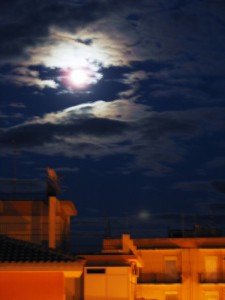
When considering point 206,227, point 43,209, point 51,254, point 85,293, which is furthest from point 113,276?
point 206,227

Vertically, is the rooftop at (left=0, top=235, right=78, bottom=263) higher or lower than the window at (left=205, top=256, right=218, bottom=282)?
lower

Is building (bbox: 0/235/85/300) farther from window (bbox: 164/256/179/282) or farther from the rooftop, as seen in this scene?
window (bbox: 164/256/179/282)

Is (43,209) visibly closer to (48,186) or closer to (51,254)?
(48,186)

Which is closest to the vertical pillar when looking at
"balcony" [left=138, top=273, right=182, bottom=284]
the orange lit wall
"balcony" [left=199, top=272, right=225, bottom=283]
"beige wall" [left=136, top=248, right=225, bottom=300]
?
the orange lit wall

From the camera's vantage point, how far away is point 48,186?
40.2 m

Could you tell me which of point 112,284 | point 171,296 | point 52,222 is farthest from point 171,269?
point 52,222

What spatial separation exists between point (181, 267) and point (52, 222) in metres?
22.8

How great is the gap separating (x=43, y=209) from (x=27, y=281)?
873 inches

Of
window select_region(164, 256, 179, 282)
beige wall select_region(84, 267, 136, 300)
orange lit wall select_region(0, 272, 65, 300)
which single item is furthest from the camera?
window select_region(164, 256, 179, 282)

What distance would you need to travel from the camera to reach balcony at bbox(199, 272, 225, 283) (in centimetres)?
5925

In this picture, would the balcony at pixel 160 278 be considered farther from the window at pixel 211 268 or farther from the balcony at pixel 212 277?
the window at pixel 211 268

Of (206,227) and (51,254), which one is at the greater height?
(206,227)

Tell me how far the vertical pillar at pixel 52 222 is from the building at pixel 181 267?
19.6 metres

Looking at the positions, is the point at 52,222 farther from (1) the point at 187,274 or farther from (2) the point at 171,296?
(2) the point at 171,296
